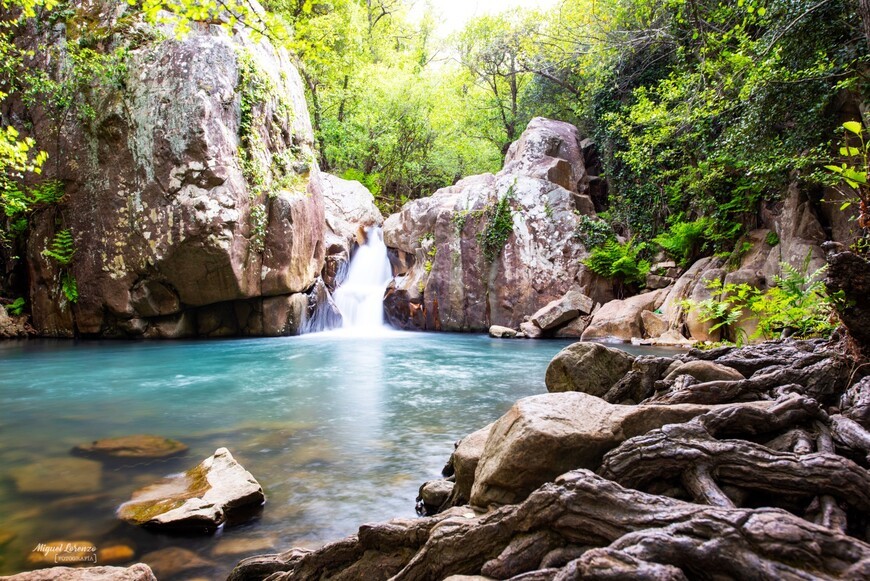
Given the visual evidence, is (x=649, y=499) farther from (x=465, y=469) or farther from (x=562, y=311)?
(x=562, y=311)

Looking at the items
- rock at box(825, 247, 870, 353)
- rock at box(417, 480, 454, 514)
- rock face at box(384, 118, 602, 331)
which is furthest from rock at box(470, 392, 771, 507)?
rock face at box(384, 118, 602, 331)

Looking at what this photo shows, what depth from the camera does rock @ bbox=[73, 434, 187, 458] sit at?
493 centimetres

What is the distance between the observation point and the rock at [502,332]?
16.1m

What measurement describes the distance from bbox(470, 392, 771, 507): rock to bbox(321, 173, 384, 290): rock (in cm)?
1757

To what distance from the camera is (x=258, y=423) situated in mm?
6105

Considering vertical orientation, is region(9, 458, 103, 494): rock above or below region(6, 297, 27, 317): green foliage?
below

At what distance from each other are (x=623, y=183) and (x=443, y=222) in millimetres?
6954

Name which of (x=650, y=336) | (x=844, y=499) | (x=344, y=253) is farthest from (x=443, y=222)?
(x=844, y=499)

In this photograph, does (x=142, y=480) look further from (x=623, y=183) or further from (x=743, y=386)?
(x=623, y=183)

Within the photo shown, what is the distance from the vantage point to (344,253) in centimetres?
2047

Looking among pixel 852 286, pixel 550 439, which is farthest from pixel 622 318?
pixel 550 439

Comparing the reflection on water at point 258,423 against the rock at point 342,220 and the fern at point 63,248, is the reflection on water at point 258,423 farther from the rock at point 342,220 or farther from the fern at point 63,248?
the rock at point 342,220

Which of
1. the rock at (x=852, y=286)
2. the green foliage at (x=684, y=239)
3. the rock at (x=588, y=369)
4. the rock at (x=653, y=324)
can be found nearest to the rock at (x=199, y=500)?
the rock at (x=588, y=369)

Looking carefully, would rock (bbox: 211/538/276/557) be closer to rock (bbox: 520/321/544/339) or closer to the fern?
rock (bbox: 520/321/544/339)
